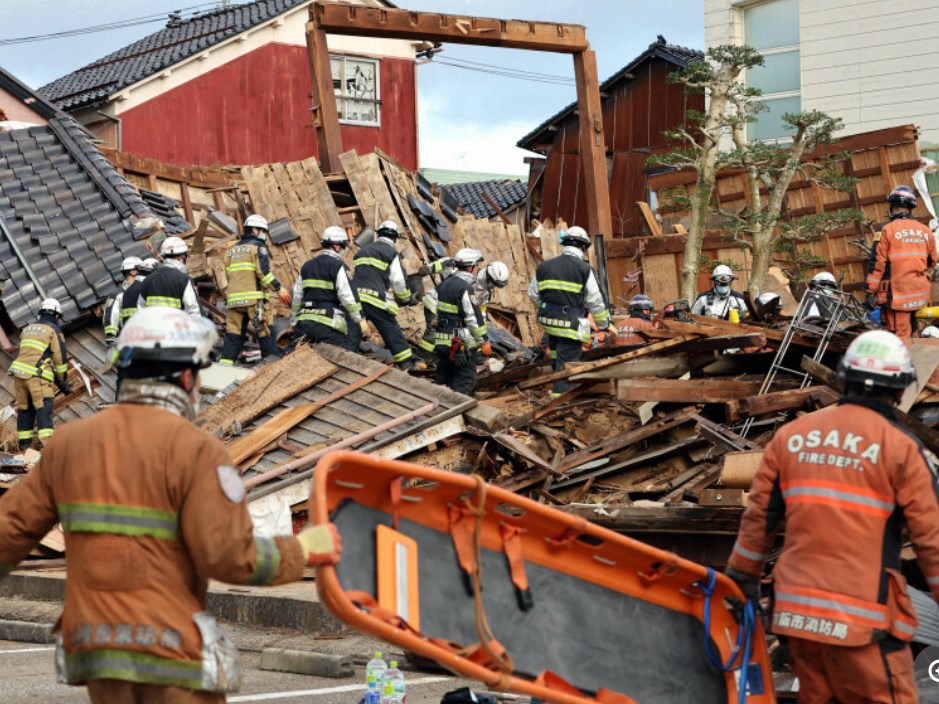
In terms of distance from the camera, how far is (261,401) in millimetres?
12938

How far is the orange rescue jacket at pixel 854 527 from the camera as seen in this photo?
5070mm

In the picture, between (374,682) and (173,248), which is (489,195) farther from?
(374,682)

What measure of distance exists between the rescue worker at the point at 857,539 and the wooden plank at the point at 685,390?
18.9 ft

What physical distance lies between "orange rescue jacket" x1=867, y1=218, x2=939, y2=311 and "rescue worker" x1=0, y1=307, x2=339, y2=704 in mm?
9591

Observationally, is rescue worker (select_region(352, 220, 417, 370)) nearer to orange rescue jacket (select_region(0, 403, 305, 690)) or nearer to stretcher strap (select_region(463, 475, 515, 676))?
stretcher strap (select_region(463, 475, 515, 676))

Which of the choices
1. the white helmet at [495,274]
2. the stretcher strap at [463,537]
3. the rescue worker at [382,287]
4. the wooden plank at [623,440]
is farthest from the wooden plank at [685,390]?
the stretcher strap at [463,537]

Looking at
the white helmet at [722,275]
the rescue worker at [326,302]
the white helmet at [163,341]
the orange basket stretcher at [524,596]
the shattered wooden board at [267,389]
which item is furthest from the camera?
the white helmet at [722,275]

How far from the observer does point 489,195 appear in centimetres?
3841

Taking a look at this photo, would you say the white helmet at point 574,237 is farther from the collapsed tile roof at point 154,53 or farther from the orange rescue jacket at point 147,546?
the collapsed tile roof at point 154,53

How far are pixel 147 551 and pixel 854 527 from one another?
2566 millimetres

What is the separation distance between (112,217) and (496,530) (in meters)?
14.6

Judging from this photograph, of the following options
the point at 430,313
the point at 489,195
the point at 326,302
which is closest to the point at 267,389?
the point at 326,302

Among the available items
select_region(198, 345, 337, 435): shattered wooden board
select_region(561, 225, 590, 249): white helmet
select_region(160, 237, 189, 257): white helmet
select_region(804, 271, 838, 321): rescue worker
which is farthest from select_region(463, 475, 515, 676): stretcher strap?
select_region(160, 237, 189, 257): white helmet

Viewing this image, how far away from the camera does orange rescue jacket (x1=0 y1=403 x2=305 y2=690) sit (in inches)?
A: 162
